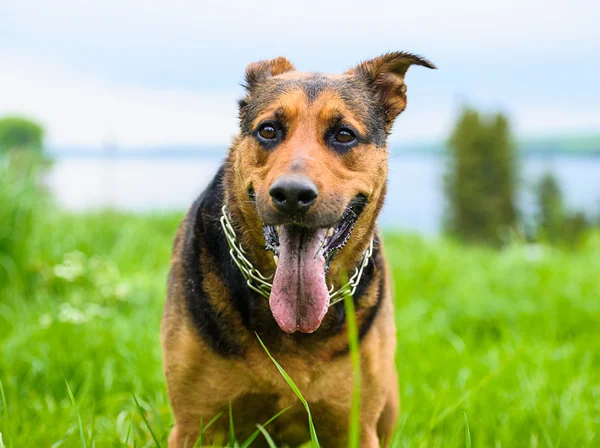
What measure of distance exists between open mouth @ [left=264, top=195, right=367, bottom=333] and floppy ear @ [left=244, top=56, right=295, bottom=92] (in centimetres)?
89

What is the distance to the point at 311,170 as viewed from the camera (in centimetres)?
261

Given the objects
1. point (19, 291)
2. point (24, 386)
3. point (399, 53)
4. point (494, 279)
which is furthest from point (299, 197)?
point (494, 279)

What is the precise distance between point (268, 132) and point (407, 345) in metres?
3.07

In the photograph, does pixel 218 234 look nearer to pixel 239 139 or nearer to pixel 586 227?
pixel 239 139

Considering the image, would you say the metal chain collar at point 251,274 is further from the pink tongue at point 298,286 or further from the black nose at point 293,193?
the black nose at point 293,193

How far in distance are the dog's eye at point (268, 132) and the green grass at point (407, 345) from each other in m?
1.02

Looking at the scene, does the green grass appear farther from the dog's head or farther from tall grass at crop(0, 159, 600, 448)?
the dog's head

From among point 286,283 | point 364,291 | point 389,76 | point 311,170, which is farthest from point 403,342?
point 311,170

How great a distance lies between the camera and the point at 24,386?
13.9 ft

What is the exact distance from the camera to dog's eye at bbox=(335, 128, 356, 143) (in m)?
2.91

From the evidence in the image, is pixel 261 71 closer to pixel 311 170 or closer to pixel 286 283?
pixel 311 170

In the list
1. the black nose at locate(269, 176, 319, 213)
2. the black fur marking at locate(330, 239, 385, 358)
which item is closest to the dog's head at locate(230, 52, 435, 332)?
the black nose at locate(269, 176, 319, 213)

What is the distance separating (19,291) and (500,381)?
3845 mm

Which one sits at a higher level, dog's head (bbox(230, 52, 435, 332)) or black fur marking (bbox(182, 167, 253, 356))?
dog's head (bbox(230, 52, 435, 332))
